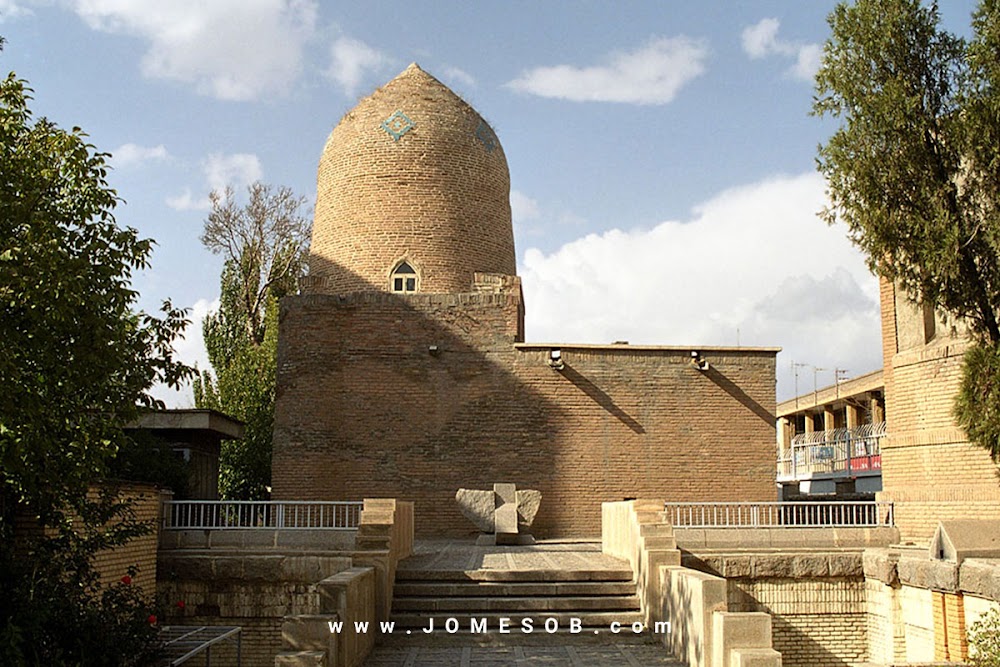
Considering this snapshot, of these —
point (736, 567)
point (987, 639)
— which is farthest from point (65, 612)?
point (736, 567)

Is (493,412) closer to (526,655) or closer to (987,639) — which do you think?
(526,655)

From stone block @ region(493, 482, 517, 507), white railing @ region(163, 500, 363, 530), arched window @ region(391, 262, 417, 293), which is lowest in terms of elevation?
white railing @ region(163, 500, 363, 530)

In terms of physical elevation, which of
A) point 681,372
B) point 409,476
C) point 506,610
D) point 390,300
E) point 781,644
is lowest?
point 781,644

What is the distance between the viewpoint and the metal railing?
34.9 meters

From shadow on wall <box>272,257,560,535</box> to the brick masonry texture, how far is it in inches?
256

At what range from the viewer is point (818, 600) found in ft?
44.1

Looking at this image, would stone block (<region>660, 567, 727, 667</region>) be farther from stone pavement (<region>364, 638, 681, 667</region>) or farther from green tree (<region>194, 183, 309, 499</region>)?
green tree (<region>194, 183, 309, 499</region>)

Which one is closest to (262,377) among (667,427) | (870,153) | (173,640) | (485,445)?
(485,445)

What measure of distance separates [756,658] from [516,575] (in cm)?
432

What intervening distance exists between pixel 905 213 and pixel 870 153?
82 cm

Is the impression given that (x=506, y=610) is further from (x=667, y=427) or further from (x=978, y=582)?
(x=667, y=427)

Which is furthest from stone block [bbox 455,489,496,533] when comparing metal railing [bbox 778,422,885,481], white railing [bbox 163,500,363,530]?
metal railing [bbox 778,422,885,481]

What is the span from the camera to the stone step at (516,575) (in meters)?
11.4

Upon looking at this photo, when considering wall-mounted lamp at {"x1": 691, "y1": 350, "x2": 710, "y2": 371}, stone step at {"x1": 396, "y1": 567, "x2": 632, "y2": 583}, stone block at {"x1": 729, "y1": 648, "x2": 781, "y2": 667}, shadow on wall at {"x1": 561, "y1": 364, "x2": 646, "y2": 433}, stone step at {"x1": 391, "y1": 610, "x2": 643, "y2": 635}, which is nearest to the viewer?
stone block at {"x1": 729, "y1": 648, "x2": 781, "y2": 667}
